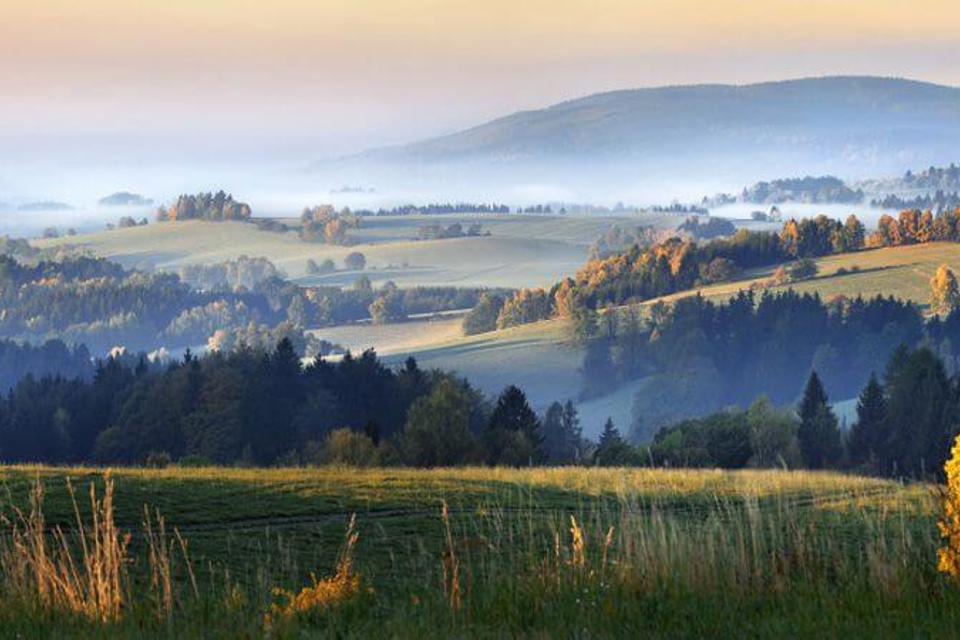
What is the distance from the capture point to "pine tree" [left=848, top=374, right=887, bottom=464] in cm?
12444

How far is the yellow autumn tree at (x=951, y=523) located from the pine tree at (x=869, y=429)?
10996 centimetres

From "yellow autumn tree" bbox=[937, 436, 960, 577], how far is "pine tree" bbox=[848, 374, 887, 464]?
4329 inches

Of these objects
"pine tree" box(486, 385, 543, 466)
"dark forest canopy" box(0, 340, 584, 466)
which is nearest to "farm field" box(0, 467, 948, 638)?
"pine tree" box(486, 385, 543, 466)

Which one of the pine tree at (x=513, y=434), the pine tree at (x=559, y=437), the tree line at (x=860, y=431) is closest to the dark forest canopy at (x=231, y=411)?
the pine tree at (x=513, y=434)

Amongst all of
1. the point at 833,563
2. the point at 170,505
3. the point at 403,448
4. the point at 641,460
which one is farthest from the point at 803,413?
the point at 833,563

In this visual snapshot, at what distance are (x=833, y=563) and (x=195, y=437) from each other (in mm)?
104640

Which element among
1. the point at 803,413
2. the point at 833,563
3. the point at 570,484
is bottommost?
the point at 803,413

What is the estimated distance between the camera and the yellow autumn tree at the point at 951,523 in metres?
→ 14.7

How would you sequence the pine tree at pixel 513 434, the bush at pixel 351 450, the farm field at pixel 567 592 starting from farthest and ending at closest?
the pine tree at pixel 513 434 < the bush at pixel 351 450 < the farm field at pixel 567 592

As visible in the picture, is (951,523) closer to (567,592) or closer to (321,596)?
(567,592)

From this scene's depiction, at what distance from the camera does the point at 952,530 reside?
14.9 metres

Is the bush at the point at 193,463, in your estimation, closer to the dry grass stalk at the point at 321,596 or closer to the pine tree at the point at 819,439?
the dry grass stalk at the point at 321,596

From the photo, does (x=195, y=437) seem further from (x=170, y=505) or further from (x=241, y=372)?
(x=170, y=505)

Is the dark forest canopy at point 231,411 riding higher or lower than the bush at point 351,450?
lower
